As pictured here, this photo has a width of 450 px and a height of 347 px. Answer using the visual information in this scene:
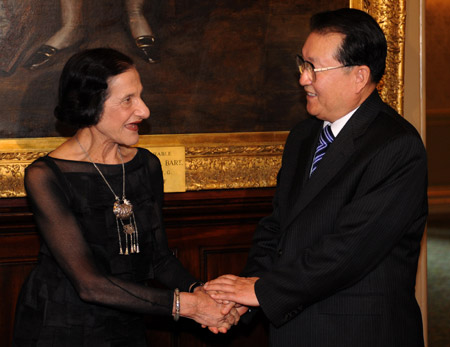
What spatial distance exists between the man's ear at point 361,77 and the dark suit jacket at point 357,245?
90 mm

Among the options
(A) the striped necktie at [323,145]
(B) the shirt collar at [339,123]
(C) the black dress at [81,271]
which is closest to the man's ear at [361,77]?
(B) the shirt collar at [339,123]

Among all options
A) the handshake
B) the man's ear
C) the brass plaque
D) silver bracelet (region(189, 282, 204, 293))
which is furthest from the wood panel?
the man's ear

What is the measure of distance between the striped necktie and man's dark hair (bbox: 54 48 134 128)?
3.12ft

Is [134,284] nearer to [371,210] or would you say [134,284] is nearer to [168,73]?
[371,210]

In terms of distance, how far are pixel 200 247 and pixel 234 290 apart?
4.10 feet

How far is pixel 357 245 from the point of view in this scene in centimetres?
246

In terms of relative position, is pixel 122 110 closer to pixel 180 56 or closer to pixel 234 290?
pixel 234 290

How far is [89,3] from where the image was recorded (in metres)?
3.62

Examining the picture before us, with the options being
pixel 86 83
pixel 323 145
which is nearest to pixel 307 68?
pixel 323 145

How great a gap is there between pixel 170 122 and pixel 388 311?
6.23 ft

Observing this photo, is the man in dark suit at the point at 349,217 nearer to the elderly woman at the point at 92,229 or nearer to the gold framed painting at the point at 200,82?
the elderly woman at the point at 92,229

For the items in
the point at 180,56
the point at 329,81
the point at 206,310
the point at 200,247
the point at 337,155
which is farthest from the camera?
the point at 200,247

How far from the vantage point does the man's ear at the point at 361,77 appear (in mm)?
2703

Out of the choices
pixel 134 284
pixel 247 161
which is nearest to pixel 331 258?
pixel 134 284
